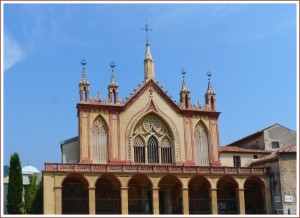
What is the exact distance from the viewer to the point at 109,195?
47750 millimetres

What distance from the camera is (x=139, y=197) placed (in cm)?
4853

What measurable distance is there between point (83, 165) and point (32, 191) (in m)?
7.77

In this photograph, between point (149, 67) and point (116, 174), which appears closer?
point (116, 174)

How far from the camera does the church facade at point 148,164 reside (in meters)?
45.2

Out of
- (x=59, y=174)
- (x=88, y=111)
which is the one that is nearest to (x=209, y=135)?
(x=88, y=111)

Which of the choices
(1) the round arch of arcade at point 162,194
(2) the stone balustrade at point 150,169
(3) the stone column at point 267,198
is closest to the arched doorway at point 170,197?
(1) the round arch of arcade at point 162,194

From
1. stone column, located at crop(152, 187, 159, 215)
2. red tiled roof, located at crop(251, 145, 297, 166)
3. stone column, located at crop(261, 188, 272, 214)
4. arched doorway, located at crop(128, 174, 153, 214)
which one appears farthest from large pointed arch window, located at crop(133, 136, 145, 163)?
stone column, located at crop(261, 188, 272, 214)

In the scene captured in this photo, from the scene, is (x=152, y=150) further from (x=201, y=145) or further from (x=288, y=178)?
(x=288, y=178)

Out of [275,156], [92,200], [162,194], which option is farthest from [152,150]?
[275,156]

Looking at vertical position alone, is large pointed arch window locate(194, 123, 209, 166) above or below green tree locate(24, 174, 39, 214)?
above

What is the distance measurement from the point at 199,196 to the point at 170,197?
3341mm

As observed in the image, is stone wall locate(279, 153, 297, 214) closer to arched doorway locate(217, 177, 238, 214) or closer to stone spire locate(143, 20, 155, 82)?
arched doorway locate(217, 177, 238, 214)

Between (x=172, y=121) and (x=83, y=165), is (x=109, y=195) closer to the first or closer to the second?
(x=83, y=165)

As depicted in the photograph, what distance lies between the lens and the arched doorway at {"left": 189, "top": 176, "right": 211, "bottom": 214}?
1948 inches
